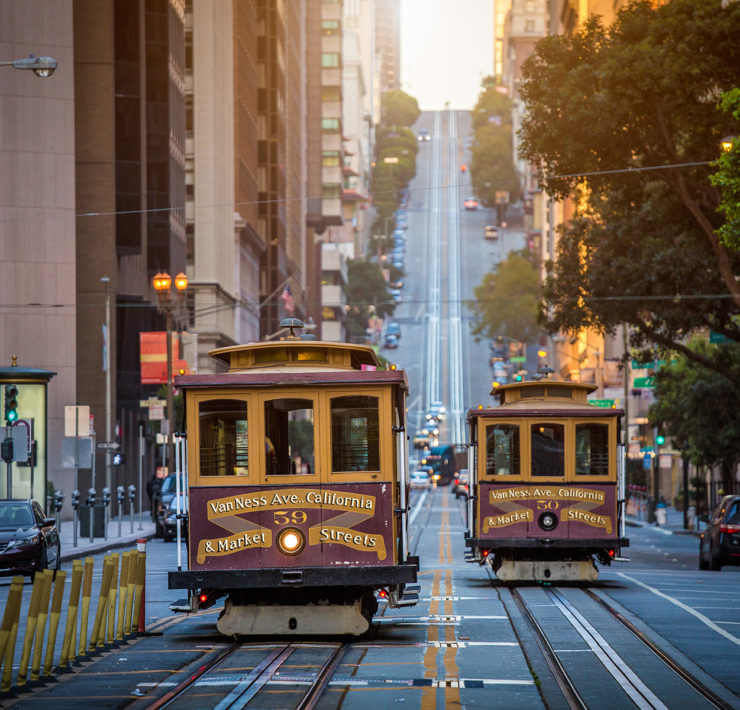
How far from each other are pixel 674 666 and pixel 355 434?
403 cm

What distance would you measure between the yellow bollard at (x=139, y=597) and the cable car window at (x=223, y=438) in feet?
4.59

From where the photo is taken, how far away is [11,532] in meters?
28.0

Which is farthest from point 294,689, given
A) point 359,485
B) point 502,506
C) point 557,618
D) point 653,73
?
point 653,73

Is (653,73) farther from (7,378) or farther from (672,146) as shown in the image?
(7,378)

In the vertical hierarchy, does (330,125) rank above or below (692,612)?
above

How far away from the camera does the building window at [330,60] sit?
15738 centimetres

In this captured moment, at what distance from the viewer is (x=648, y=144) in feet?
116

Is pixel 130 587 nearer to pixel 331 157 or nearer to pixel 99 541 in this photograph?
pixel 99 541

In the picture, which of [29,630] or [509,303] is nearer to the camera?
[29,630]

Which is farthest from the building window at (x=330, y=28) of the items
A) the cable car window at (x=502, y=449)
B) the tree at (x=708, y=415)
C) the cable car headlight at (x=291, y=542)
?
the cable car headlight at (x=291, y=542)

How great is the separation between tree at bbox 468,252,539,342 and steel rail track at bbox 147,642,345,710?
439 ft

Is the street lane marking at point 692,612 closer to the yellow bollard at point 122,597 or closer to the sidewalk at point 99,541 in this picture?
the yellow bollard at point 122,597

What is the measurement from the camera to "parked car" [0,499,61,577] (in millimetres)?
27578

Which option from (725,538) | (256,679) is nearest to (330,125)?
(725,538)
